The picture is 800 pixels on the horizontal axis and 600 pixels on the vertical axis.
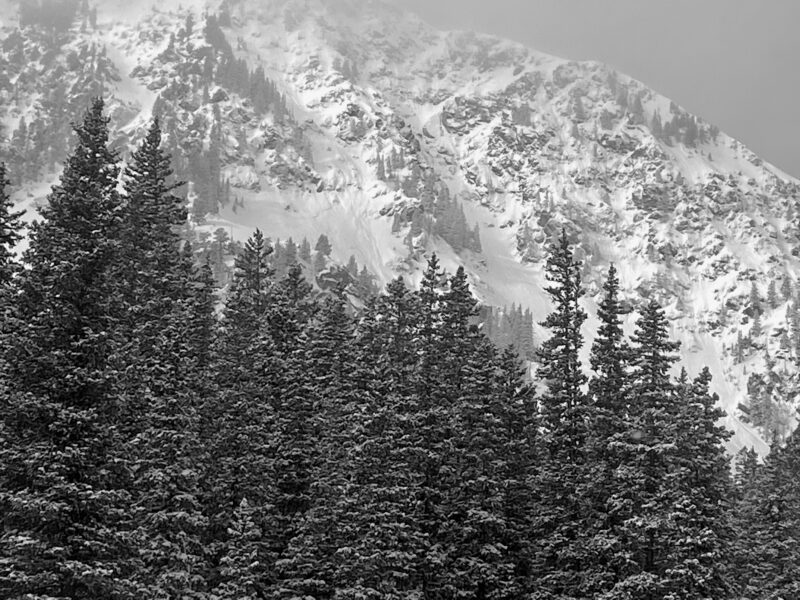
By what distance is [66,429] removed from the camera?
68.5 feet

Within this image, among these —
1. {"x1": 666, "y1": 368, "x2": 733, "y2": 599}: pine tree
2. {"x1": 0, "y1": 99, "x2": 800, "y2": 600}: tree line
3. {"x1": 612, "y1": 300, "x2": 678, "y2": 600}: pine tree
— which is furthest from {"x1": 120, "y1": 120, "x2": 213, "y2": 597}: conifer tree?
{"x1": 666, "y1": 368, "x2": 733, "y2": 599}: pine tree

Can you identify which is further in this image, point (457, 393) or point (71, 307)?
point (457, 393)

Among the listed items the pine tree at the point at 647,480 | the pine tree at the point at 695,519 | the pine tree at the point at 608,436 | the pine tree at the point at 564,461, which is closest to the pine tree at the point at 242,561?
the pine tree at the point at 564,461

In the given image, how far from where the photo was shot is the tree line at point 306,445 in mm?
21469

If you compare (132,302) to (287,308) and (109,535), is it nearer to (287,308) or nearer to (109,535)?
(287,308)

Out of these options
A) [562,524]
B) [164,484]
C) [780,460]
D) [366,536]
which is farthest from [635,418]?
[780,460]

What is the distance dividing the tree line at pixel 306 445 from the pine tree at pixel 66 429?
0.07 metres

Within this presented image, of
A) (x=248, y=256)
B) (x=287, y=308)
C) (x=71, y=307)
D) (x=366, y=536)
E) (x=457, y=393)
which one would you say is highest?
(x=248, y=256)

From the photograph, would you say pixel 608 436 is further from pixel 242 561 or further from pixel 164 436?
pixel 164 436

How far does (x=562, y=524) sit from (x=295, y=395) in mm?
11995

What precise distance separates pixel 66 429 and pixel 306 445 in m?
13.1

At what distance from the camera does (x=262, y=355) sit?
3375cm

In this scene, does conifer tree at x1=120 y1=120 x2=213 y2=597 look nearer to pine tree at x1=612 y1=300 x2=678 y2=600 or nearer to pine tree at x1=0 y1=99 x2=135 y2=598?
pine tree at x1=0 y1=99 x2=135 y2=598

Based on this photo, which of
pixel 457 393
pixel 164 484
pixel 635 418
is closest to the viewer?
pixel 164 484
